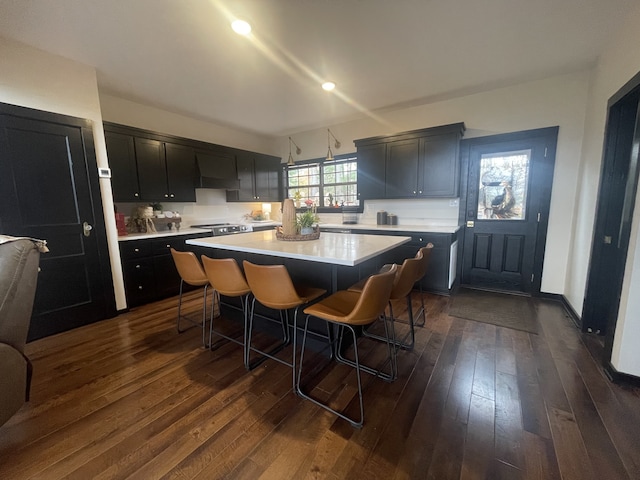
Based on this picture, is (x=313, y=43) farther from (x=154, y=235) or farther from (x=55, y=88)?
(x=154, y=235)

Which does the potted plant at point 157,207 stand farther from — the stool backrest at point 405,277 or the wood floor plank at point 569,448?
the wood floor plank at point 569,448

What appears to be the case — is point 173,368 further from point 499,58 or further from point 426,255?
point 499,58

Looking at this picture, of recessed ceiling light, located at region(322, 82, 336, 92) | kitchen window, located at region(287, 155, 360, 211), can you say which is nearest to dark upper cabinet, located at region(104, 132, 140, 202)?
kitchen window, located at region(287, 155, 360, 211)

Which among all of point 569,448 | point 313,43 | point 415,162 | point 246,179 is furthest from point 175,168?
point 569,448

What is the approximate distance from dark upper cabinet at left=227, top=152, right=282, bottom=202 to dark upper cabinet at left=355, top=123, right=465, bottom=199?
1.96 meters

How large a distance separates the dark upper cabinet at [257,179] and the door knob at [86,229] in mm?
2299

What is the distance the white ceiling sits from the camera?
1918 mm

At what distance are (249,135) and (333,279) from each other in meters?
4.33

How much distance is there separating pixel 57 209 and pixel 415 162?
427 centimetres

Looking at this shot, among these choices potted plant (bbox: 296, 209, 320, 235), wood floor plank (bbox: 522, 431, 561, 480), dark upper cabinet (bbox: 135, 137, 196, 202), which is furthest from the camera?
dark upper cabinet (bbox: 135, 137, 196, 202)

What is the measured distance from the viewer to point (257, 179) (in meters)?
5.08

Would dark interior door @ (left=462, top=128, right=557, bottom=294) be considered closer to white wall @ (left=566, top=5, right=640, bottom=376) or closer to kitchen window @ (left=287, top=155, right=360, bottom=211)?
white wall @ (left=566, top=5, right=640, bottom=376)

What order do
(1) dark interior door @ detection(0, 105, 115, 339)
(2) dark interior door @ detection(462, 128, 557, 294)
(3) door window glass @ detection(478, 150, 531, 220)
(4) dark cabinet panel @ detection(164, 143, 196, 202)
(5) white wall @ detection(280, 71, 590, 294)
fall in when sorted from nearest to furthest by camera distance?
(1) dark interior door @ detection(0, 105, 115, 339) → (5) white wall @ detection(280, 71, 590, 294) → (2) dark interior door @ detection(462, 128, 557, 294) → (3) door window glass @ detection(478, 150, 531, 220) → (4) dark cabinet panel @ detection(164, 143, 196, 202)

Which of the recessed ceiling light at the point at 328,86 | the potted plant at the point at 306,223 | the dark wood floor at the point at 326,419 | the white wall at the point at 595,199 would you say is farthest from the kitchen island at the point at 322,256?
the recessed ceiling light at the point at 328,86
